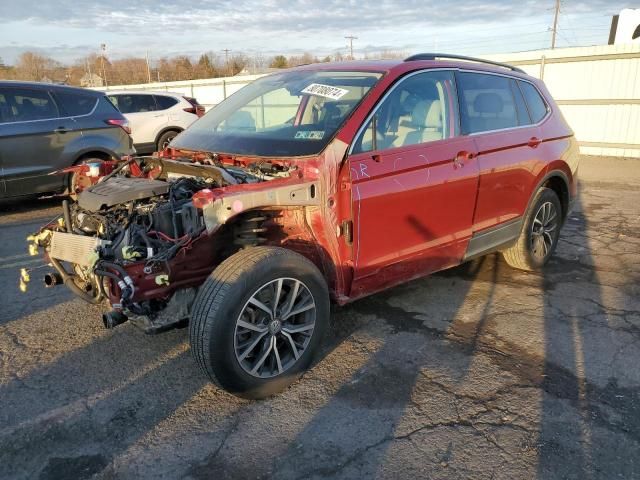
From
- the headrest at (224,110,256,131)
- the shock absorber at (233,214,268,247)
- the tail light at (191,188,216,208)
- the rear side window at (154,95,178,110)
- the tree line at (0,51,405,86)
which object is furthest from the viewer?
the tree line at (0,51,405,86)

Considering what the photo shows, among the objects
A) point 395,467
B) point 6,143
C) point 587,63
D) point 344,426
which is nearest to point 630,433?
point 395,467

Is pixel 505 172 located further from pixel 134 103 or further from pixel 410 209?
pixel 134 103

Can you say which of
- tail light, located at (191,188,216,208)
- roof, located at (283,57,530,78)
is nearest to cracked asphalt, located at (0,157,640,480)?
tail light, located at (191,188,216,208)

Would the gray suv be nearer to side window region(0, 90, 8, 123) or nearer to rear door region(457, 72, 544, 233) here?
side window region(0, 90, 8, 123)

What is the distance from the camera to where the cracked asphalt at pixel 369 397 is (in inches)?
101

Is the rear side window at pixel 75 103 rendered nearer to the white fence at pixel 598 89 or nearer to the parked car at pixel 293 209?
the parked car at pixel 293 209

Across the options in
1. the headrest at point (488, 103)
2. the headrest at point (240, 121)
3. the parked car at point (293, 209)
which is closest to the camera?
the parked car at point (293, 209)

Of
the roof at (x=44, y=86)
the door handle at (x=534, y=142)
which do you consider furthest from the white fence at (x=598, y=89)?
the roof at (x=44, y=86)

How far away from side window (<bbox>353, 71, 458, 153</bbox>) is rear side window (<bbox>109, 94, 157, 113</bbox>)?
10015 mm

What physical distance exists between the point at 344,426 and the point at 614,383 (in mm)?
1694

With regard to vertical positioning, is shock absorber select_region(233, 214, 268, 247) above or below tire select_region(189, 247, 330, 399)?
above

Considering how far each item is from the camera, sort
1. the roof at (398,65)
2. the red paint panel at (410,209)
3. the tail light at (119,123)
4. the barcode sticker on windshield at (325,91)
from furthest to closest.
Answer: the tail light at (119,123) → the roof at (398,65) → the barcode sticker on windshield at (325,91) → the red paint panel at (410,209)

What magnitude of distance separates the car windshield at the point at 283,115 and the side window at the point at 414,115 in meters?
0.19

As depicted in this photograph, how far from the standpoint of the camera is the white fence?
42.0 ft
